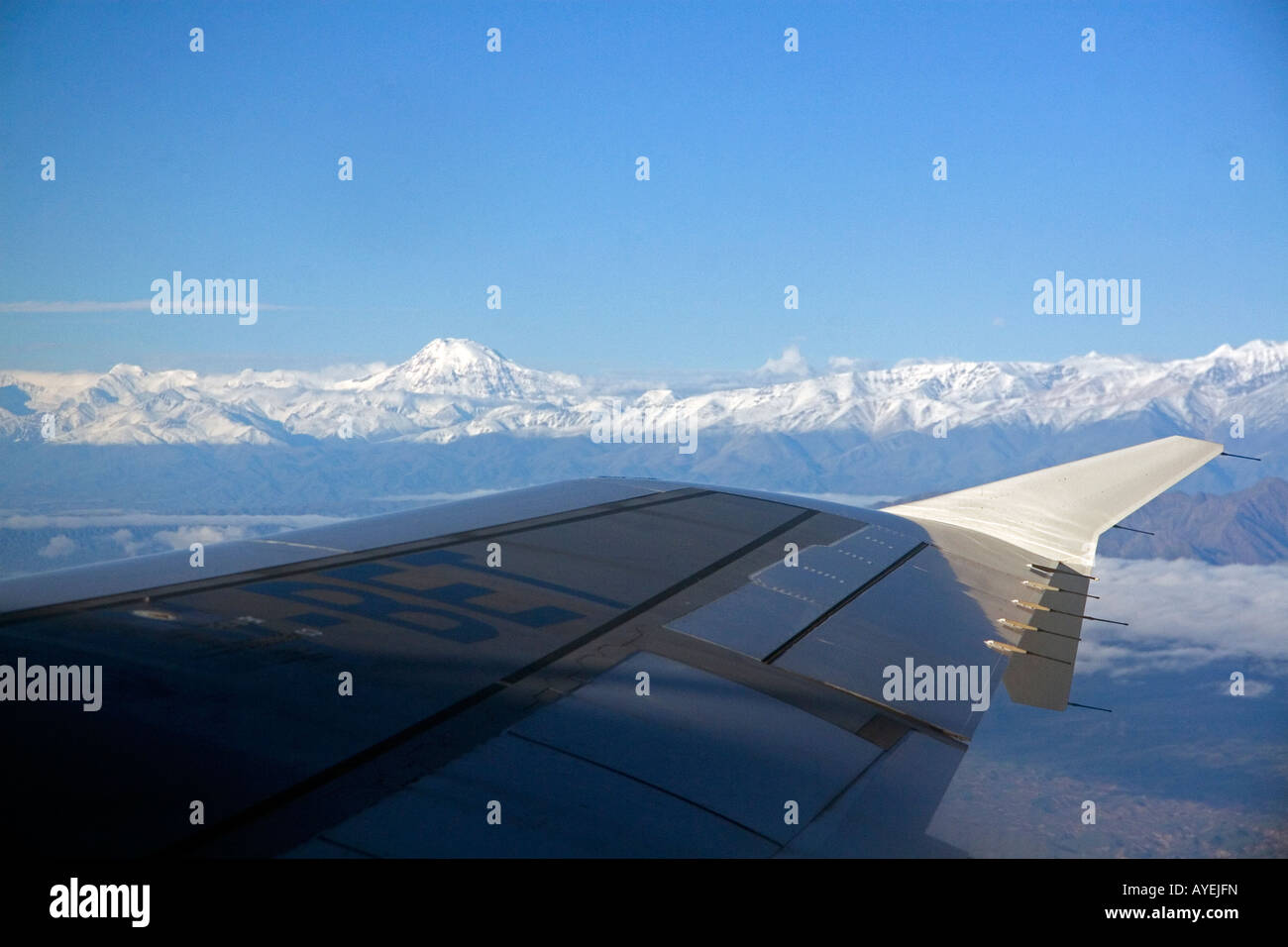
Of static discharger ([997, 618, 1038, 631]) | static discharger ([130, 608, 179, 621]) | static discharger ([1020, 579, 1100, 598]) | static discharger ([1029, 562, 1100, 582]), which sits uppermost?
static discharger ([130, 608, 179, 621])

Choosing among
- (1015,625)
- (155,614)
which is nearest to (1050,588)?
(1015,625)

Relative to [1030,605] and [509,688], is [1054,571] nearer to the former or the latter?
[1030,605]

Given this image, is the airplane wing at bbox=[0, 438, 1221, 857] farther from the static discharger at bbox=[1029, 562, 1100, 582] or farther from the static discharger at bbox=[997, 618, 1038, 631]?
the static discharger at bbox=[1029, 562, 1100, 582]

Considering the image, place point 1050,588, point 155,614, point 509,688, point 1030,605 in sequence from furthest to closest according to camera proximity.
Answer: point 1050,588 → point 1030,605 → point 155,614 → point 509,688

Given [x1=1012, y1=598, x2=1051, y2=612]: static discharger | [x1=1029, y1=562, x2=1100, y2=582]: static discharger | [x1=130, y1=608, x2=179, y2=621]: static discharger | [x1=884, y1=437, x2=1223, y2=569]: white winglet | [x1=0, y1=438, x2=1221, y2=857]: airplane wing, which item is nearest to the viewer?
[x1=0, y1=438, x2=1221, y2=857]: airplane wing

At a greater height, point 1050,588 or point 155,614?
point 155,614

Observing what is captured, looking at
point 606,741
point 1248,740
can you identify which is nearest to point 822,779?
point 606,741

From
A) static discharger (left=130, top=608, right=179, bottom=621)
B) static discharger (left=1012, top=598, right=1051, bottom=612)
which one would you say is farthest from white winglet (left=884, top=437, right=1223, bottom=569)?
static discharger (left=130, top=608, right=179, bottom=621)
